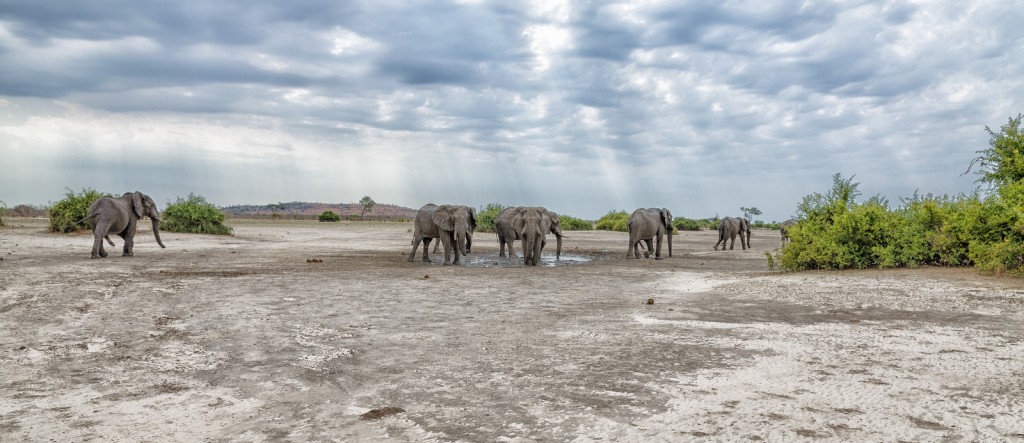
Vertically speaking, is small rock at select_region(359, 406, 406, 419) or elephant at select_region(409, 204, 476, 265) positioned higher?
elephant at select_region(409, 204, 476, 265)

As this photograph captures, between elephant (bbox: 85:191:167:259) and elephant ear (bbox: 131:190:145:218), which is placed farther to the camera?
elephant ear (bbox: 131:190:145:218)

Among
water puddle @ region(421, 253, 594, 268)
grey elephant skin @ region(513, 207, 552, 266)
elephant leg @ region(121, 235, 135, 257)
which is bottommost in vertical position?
water puddle @ region(421, 253, 594, 268)

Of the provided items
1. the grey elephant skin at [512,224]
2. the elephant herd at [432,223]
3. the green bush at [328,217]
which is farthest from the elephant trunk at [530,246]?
the green bush at [328,217]

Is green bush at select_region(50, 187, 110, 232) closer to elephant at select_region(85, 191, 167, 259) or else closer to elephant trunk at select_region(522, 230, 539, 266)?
elephant at select_region(85, 191, 167, 259)

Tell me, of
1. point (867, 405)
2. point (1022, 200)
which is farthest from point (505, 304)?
point (1022, 200)

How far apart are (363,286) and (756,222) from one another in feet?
323

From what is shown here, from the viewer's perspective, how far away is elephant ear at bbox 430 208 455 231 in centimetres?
2014

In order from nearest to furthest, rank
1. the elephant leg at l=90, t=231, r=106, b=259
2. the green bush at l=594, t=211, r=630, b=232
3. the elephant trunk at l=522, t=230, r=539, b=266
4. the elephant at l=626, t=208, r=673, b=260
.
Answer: the elephant leg at l=90, t=231, r=106, b=259 → the elephant trunk at l=522, t=230, r=539, b=266 → the elephant at l=626, t=208, r=673, b=260 → the green bush at l=594, t=211, r=630, b=232

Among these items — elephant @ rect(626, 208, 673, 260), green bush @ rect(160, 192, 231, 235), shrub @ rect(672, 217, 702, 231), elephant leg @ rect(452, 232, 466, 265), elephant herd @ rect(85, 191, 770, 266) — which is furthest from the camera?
shrub @ rect(672, 217, 702, 231)

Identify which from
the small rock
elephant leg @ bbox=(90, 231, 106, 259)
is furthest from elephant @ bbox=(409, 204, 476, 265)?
the small rock

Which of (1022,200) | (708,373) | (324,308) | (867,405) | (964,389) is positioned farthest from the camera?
(1022,200)

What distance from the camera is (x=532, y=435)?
4.23 m

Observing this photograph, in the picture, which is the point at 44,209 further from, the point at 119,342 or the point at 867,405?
the point at 867,405

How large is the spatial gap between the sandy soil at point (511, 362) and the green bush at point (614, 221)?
42067mm
